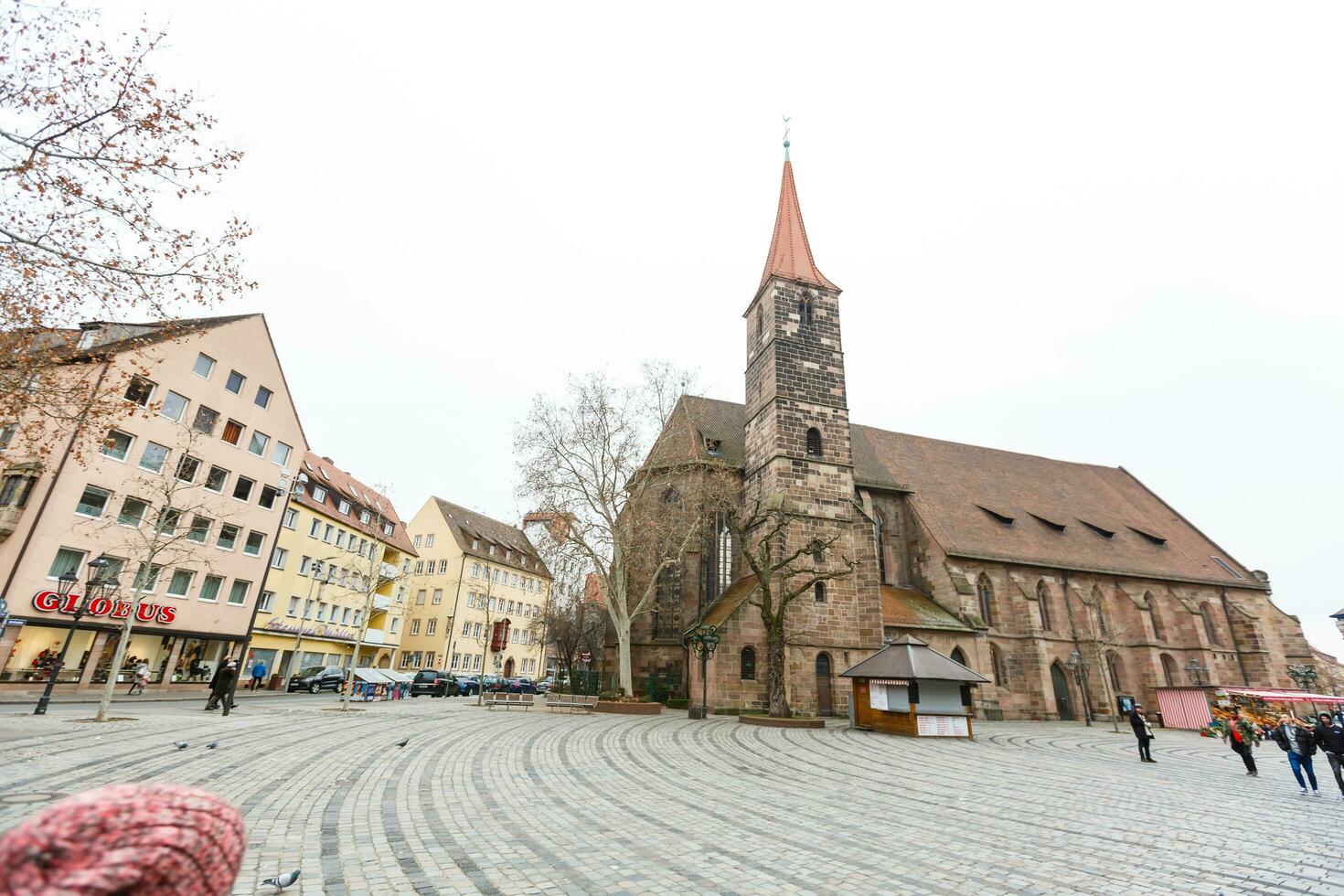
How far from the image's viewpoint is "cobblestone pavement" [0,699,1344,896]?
18.4 ft

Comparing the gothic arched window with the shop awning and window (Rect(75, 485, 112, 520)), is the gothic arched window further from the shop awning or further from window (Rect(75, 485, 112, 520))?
window (Rect(75, 485, 112, 520))

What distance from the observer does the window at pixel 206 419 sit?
85.4 ft

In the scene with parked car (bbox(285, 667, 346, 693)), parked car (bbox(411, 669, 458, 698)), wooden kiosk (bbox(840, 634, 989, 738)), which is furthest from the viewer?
parked car (bbox(411, 669, 458, 698))

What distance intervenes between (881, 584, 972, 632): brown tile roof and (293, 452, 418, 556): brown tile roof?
24528mm

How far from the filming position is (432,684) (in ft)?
109

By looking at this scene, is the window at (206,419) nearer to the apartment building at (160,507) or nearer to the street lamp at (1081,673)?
the apartment building at (160,507)

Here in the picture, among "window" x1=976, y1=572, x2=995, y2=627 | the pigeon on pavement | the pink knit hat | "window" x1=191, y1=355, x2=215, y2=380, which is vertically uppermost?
"window" x1=191, y1=355, x2=215, y2=380

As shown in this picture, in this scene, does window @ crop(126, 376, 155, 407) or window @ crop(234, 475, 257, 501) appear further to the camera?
window @ crop(234, 475, 257, 501)

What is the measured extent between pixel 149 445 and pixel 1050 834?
3063cm

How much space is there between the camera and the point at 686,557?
1116 inches

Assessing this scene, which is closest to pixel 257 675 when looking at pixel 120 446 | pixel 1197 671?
pixel 120 446

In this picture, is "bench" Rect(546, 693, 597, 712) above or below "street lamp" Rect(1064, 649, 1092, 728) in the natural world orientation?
below

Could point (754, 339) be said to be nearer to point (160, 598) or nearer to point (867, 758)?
point (867, 758)

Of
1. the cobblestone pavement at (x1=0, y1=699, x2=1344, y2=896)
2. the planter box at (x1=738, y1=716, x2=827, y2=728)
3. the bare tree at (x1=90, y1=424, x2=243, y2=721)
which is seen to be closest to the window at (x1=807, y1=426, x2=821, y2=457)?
the planter box at (x1=738, y1=716, x2=827, y2=728)
